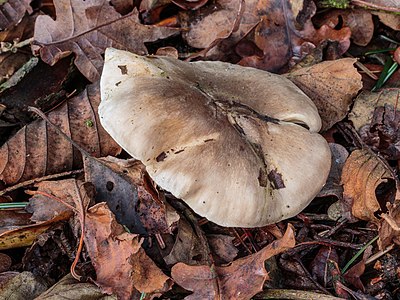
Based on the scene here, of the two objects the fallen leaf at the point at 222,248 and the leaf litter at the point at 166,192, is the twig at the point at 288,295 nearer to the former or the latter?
the leaf litter at the point at 166,192

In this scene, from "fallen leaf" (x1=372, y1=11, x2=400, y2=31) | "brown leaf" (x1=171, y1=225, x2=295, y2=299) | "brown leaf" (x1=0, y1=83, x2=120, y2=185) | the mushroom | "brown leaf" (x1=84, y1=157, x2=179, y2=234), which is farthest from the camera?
"fallen leaf" (x1=372, y1=11, x2=400, y2=31)

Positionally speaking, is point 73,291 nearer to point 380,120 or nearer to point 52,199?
point 52,199

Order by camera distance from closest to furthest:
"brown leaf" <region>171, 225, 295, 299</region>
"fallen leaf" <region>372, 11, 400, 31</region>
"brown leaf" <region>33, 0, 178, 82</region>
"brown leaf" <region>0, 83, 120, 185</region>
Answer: "brown leaf" <region>171, 225, 295, 299</region>, "brown leaf" <region>0, 83, 120, 185</region>, "brown leaf" <region>33, 0, 178, 82</region>, "fallen leaf" <region>372, 11, 400, 31</region>

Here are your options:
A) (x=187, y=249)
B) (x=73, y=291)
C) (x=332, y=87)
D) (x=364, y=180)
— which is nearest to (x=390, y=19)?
(x=332, y=87)

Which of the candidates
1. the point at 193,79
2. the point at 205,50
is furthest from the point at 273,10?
the point at 193,79

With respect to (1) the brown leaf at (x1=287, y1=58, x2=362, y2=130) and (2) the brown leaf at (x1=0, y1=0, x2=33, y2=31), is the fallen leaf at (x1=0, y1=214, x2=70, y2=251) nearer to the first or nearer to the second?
(2) the brown leaf at (x1=0, y1=0, x2=33, y2=31)

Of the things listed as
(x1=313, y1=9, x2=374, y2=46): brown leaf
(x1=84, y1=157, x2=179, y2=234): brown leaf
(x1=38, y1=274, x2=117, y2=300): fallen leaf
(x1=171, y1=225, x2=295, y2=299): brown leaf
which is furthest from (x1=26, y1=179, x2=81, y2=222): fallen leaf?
(x1=313, y1=9, x2=374, y2=46): brown leaf

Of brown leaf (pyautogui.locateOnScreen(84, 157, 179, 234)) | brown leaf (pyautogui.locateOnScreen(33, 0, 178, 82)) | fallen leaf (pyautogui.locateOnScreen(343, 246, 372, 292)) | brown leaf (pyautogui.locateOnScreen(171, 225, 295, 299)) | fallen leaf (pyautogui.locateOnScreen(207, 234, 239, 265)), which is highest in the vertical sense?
brown leaf (pyautogui.locateOnScreen(33, 0, 178, 82))

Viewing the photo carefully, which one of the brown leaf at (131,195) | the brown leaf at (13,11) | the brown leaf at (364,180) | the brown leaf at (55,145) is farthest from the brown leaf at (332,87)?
the brown leaf at (13,11)
